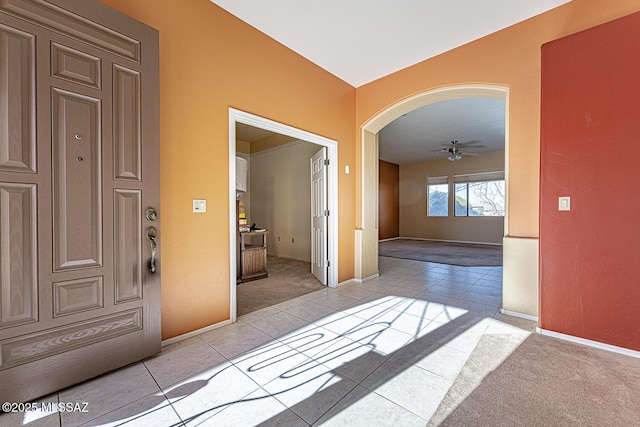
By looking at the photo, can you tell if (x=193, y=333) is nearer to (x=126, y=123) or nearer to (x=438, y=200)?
(x=126, y=123)

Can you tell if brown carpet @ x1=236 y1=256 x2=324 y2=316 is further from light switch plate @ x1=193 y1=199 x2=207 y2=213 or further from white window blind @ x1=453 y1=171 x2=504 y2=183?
white window blind @ x1=453 y1=171 x2=504 y2=183

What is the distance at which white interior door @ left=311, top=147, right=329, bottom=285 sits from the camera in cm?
383

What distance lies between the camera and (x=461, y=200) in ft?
30.6

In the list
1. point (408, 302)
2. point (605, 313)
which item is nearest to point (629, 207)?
point (605, 313)

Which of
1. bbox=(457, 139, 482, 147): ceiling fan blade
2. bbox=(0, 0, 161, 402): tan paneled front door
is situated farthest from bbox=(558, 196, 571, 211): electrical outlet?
bbox=(457, 139, 482, 147): ceiling fan blade

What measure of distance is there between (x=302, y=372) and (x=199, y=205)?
158cm

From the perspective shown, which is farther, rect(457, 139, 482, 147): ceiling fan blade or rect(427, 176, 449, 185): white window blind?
rect(427, 176, 449, 185): white window blind

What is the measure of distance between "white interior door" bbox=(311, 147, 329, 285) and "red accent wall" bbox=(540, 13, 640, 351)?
7.97 ft

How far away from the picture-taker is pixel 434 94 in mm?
3297

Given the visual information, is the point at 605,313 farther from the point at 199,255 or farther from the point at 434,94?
the point at 199,255

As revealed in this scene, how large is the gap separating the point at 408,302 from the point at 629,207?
2025mm

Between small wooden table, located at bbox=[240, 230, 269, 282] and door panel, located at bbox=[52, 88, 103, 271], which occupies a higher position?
door panel, located at bbox=[52, 88, 103, 271]

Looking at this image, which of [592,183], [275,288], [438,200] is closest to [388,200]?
[438,200]

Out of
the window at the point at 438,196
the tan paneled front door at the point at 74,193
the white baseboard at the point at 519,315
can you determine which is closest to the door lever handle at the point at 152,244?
the tan paneled front door at the point at 74,193
